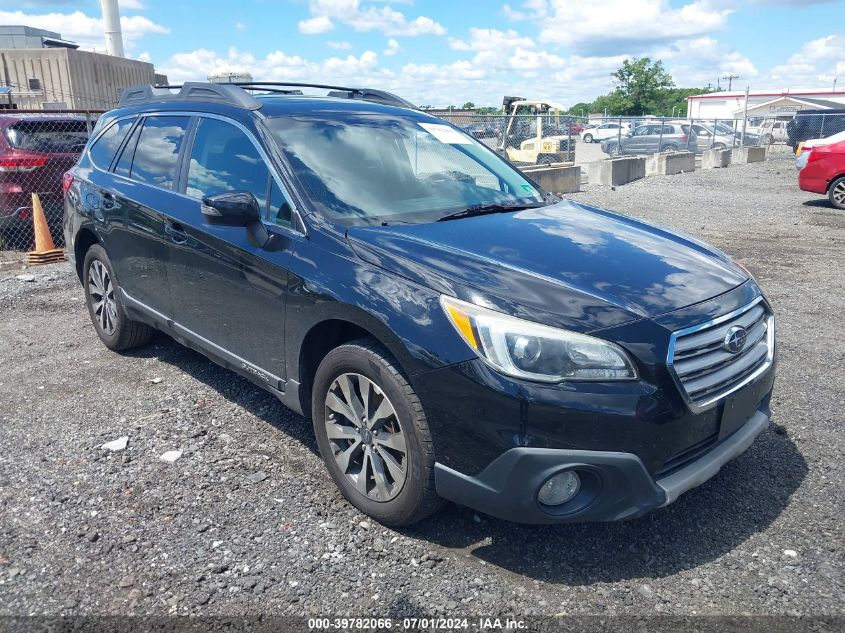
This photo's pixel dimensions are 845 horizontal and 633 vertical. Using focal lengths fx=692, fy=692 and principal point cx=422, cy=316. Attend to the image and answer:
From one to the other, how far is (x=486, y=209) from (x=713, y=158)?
72.2 ft

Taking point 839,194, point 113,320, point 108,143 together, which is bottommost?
point 839,194

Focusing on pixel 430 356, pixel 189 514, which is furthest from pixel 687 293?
pixel 189 514

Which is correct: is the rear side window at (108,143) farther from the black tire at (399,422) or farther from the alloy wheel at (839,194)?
the alloy wheel at (839,194)

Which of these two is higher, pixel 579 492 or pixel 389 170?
pixel 389 170

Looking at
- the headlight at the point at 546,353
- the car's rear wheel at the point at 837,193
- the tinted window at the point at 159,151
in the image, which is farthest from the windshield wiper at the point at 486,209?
the car's rear wheel at the point at 837,193

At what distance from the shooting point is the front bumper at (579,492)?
254 centimetres

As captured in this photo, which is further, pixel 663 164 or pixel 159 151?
pixel 663 164

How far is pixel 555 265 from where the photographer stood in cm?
293

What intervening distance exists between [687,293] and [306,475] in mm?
2064

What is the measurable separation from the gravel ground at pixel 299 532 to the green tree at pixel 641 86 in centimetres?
6511

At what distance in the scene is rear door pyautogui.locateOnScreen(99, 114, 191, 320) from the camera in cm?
423

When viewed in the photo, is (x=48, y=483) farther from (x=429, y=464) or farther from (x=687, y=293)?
(x=687, y=293)

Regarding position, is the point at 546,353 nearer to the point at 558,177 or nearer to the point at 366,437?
the point at 366,437

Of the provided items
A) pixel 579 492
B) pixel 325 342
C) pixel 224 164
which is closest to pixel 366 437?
pixel 325 342
